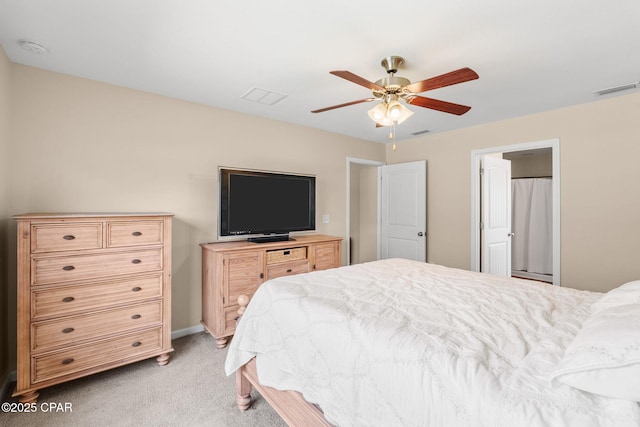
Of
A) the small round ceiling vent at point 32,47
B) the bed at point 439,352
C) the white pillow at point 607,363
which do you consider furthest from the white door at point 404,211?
the small round ceiling vent at point 32,47

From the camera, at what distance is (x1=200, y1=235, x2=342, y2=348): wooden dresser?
2.86 metres

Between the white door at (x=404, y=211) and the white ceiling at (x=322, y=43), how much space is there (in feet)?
5.95

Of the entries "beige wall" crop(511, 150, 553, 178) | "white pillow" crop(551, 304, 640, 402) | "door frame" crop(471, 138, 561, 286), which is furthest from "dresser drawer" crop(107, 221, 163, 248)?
"beige wall" crop(511, 150, 553, 178)

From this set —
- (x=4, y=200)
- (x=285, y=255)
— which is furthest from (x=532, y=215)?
(x=4, y=200)

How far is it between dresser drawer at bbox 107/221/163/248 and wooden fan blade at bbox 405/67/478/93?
7.42ft

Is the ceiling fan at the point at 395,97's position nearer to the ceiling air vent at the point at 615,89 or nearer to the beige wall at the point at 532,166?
the ceiling air vent at the point at 615,89

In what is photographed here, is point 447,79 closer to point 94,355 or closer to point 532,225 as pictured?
point 94,355

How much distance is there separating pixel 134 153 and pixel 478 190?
13.6ft

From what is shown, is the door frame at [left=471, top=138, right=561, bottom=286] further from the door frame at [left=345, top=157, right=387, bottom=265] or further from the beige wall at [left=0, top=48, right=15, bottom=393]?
the beige wall at [left=0, top=48, right=15, bottom=393]

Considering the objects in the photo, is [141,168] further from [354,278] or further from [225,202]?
[354,278]

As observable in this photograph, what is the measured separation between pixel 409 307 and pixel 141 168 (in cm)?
272

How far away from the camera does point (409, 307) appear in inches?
61.8

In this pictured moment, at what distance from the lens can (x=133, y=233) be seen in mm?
2373

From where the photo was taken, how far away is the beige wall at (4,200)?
2.15m
